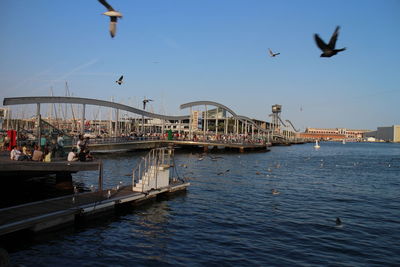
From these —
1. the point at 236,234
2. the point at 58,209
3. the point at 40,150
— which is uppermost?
the point at 40,150

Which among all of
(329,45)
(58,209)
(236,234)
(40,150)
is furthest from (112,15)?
(40,150)

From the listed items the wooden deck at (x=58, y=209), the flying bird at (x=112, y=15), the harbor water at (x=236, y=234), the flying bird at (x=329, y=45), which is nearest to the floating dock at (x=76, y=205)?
the wooden deck at (x=58, y=209)

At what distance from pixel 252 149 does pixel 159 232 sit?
74.5m

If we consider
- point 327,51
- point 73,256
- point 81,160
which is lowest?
point 73,256

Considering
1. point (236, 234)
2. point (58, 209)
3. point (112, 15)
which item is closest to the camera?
point (112, 15)

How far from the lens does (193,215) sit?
727 inches

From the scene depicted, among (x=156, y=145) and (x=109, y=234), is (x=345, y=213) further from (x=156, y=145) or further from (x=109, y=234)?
(x=156, y=145)

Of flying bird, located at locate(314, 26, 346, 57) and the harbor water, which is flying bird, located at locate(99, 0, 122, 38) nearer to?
flying bird, located at locate(314, 26, 346, 57)

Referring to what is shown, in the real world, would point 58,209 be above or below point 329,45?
below

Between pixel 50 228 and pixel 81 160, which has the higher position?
pixel 81 160

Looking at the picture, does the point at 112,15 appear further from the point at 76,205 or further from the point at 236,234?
the point at 236,234

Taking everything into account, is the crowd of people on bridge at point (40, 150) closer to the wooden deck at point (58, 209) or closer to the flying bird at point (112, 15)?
the wooden deck at point (58, 209)

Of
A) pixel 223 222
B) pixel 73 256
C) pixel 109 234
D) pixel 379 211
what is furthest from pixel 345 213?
pixel 73 256

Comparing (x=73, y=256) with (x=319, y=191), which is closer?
(x=73, y=256)
